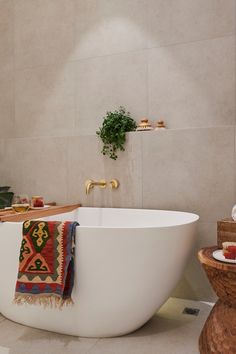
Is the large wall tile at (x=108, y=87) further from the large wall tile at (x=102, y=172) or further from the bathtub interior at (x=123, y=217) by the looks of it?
the bathtub interior at (x=123, y=217)

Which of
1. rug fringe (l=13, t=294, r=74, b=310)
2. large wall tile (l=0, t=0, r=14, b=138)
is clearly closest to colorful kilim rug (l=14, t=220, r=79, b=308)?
rug fringe (l=13, t=294, r=74, b=310)

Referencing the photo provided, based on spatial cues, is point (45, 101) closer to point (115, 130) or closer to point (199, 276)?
point (115, 130)

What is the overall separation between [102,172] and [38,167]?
27.0 inches

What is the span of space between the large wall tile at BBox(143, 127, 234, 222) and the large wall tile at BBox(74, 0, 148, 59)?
34.8 inches

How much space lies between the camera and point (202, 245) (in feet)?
8.07

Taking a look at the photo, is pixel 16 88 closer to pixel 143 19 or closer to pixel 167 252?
pixel 143 19

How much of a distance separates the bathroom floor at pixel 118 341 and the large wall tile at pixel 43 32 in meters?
2.34

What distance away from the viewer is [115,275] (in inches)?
70.0

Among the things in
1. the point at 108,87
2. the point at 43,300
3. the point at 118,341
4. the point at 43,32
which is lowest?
the point at 118,341

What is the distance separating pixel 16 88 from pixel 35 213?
5.03 feet

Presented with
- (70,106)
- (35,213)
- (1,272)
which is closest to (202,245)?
(35,213)

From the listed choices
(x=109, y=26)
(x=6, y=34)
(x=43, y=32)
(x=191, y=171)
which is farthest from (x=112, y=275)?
(x=6, y=34)

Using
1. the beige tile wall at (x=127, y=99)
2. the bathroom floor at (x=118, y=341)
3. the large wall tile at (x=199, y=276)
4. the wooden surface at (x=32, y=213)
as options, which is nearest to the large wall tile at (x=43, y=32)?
Result: the beige tile wall at (x=127, y=99)

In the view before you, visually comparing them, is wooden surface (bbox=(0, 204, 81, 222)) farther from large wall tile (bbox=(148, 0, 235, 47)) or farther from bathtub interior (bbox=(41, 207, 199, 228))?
large wall tile (bbox=(148, 0, 235, 47))
